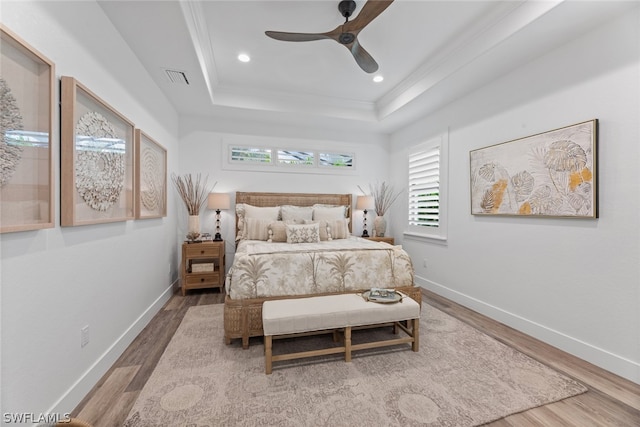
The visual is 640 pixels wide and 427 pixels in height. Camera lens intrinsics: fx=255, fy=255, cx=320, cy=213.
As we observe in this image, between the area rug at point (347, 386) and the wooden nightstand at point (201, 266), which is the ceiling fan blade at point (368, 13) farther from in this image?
the wooden nightstand at point (201, 266)

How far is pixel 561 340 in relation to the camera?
222 centimetres

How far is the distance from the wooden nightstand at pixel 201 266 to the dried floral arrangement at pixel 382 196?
280 centimetres

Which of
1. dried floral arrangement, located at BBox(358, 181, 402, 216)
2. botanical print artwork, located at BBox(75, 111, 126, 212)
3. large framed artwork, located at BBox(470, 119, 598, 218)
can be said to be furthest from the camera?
dried floral arrangement, located at BBox(358, 181, 402, 216)

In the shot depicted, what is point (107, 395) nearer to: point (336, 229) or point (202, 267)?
point (202, 267)

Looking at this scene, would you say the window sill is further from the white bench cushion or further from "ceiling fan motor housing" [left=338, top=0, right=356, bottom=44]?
"ceiling fan motor housing" [left=338, top=0, right=356, bottom=44]

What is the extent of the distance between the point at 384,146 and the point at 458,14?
Result: 108 inches

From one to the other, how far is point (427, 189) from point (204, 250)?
341cm

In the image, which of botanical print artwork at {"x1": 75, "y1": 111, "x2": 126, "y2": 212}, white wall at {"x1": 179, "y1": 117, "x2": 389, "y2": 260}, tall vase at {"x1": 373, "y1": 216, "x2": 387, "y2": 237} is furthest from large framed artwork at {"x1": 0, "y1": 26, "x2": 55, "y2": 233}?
tall vase at {"x1": 373, "y1": 216, "x2": 387, "y2": 237}

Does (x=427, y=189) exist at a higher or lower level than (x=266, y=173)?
lower

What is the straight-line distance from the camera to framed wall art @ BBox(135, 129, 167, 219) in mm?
2418

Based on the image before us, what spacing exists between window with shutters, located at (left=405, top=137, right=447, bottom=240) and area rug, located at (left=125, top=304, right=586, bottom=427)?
1790 millimetres

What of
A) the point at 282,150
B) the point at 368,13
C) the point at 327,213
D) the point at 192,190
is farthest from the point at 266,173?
the point at 368,13

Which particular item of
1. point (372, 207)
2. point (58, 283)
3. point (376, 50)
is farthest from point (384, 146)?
point (58, 283)

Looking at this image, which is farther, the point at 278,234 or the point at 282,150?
the point at 282,150
